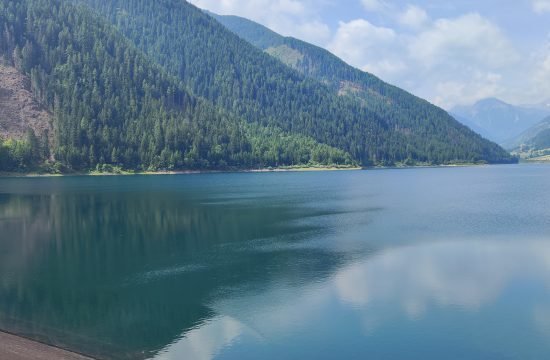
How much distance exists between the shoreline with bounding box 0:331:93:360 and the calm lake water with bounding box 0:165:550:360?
1.46m

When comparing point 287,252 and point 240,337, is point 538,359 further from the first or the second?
point 287,252

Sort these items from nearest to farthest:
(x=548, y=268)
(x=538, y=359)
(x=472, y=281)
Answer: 1. (x=538, y=359)
2. (x=472, y=281)
3. (x=548, y=268)

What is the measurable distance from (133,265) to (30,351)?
87.4 feet

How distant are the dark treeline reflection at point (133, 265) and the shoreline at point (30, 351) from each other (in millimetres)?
1466

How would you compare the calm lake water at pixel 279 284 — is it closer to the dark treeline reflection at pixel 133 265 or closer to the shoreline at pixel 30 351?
the dark treeline reflection at pixel 133 265

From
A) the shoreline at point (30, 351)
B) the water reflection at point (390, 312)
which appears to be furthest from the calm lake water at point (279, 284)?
the shoreline at point (30, 351)

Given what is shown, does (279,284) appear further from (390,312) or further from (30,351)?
(30,351)

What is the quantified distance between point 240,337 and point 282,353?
4.26 metres

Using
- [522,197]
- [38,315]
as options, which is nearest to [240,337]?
[38,315]

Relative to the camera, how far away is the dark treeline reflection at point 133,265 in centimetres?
3844

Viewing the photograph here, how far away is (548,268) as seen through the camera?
2224 inches

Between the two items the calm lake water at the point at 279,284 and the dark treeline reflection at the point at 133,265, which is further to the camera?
the dark treeline reflection at the point at 133,265

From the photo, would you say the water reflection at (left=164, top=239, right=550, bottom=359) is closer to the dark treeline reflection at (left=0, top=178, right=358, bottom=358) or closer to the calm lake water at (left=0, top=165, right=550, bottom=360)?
the calm lake water at (left=0, top=165, right=550, bottom=360)

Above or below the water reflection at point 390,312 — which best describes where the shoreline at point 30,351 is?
above
